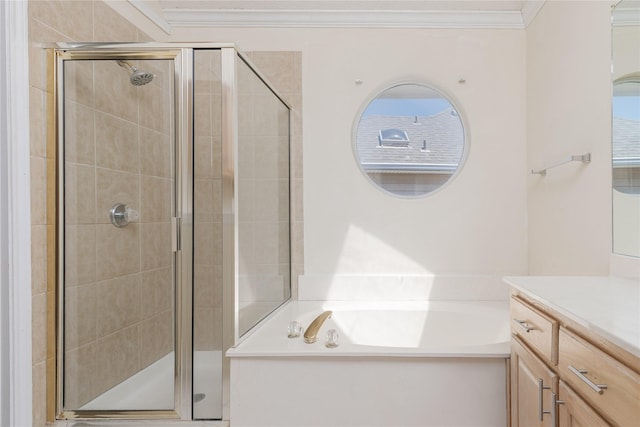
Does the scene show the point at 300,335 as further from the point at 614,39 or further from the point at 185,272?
the point at 614,39

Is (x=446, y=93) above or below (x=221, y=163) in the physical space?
above

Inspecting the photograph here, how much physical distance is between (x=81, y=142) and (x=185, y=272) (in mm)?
664

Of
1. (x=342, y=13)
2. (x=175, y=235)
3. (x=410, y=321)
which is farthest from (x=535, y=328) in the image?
(x=342, y=13)

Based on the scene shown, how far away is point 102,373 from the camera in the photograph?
1667 mm

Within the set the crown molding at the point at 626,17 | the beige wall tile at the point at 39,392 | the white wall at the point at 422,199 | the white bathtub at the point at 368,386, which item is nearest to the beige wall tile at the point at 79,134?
the beige wall tile at the point at 39,392

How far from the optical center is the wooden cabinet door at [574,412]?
917 mm

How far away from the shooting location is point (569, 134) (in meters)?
1.91

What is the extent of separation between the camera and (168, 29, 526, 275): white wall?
2.45 metres

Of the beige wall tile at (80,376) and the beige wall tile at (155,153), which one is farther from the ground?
the beige wall tile at (155,153)

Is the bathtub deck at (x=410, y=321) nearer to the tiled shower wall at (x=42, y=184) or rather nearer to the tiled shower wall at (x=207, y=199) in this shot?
the tiled shower wall at (x=207, y=199)

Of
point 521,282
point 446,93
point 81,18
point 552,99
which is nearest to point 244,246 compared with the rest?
point 521,282

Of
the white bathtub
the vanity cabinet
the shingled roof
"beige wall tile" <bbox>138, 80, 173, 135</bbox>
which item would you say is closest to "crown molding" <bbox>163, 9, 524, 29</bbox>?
the shingled roof

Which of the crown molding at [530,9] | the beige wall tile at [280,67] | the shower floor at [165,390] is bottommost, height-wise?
the shower floor at [165,390]

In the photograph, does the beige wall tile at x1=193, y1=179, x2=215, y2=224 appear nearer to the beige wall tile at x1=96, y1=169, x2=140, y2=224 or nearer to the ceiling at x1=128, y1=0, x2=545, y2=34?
the beige wall tile at x1=96, y1=169, x2=140, y2=224
